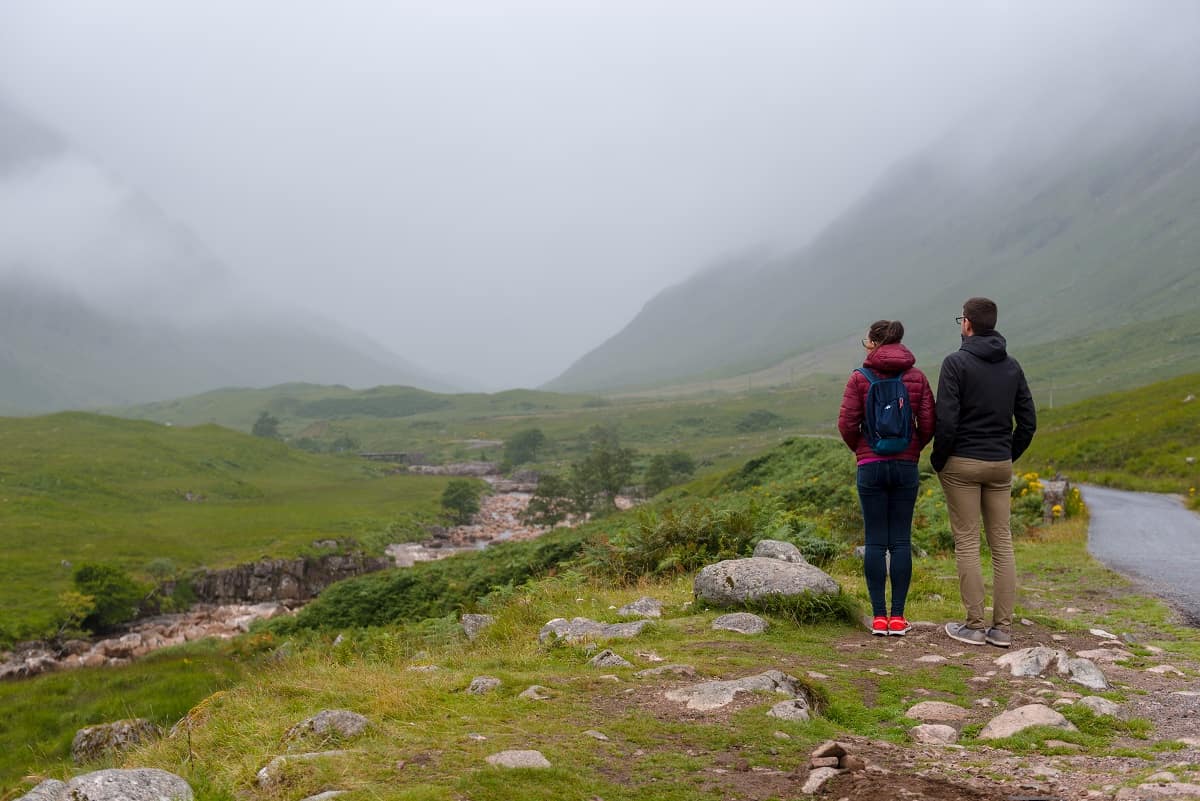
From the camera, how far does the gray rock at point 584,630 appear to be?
A: 9.72 meters

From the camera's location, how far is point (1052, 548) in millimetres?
17422

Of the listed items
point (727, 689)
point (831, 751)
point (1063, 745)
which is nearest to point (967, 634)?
point (1063, 745)

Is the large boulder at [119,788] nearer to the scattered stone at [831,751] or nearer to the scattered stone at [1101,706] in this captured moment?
the scattered stone at [831,751]

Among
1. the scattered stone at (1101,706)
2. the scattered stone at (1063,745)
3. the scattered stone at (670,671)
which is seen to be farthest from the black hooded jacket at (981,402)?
the scattered stone at (670,671)

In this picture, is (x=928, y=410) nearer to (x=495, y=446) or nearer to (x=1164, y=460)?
(x=1164, y=460)

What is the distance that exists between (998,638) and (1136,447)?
3748cm

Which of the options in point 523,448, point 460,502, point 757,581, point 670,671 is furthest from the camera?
point 523,448

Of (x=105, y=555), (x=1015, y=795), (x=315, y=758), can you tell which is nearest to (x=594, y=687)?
(x=315, y=758)

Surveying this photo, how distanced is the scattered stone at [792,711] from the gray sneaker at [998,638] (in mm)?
3690

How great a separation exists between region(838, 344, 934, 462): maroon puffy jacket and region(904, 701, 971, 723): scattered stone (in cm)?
308

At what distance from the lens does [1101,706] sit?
6402 millimetres

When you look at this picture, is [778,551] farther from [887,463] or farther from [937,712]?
[937,712]

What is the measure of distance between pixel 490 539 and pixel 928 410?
65.8 m

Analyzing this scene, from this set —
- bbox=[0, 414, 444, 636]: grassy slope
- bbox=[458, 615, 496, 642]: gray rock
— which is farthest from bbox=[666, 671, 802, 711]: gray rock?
bbox=[0, 414, 444, 636]: grassy slope
